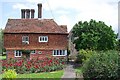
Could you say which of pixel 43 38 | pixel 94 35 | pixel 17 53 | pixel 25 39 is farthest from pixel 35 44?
pixel 94 35

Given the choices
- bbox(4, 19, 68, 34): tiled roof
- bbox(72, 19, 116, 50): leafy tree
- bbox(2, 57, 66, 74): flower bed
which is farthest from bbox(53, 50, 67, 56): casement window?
bbox(2, 57, 66, 74): flower bed

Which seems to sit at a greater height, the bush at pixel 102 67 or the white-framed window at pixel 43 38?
the white-framed window at pixel 43 38

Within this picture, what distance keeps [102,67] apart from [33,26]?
25526 millimetres

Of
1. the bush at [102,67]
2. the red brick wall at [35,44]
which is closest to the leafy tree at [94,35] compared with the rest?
the red brick wall at [35,44]

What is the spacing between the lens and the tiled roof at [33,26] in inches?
1693

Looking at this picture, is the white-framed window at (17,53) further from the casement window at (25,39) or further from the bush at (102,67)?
the bush at (102,67)

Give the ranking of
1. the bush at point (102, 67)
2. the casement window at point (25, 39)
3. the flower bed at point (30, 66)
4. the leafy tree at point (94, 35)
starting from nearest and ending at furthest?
the bush at point (102, 67) < the flower bed at point (30, 66) < the leafy tree at point (94, 35) < the casement window at point (25, 39)

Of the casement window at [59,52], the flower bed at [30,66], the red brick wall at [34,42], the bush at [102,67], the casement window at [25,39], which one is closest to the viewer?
the bush at [102,67]

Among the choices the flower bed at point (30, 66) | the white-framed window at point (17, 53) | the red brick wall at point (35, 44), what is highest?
the red brick wall at point (35, 44)

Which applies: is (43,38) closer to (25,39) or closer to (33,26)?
(33,26)

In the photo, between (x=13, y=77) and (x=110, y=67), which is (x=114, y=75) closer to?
(x=110, y=67)

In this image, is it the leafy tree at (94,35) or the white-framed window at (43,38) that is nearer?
the leafy tree at (94,35)

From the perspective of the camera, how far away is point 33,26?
144 feet

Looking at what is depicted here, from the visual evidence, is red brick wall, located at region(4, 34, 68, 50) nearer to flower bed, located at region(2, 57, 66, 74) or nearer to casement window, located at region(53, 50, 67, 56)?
casement window, located at region(53, 50, 67, 56)
